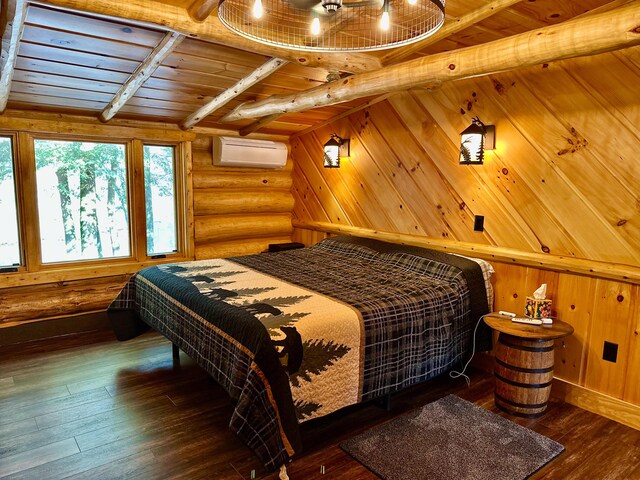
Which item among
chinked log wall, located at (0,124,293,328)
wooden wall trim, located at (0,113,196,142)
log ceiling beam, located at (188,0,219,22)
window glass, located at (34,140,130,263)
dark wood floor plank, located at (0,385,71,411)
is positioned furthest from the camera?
window glass, located at (34,140,130,263)

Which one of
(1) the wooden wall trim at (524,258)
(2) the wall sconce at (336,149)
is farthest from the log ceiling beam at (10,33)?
(1) the wooden wall trim at (524,258)

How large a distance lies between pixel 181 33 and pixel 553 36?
75.7 inches

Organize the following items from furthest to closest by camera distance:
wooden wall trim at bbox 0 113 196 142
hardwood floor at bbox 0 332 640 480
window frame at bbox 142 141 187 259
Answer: window frame at bbox 142 141 187 259
wooden wall trim at bbox 0 113 196 142
hardwood floor at bbox 0 332 640 480

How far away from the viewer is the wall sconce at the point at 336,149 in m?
4.51

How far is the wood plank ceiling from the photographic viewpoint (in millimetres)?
2467

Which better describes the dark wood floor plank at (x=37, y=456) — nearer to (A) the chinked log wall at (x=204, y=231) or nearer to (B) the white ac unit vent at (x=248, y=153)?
(A) the chinked log wall at (x=204, y=231)

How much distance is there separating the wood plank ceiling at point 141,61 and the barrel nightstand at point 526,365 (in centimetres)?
187

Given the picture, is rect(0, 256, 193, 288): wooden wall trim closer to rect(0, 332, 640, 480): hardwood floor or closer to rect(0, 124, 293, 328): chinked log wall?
rect(0, 124, 293, 328): chinked log wall

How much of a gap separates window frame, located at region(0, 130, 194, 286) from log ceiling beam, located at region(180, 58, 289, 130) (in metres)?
0.37

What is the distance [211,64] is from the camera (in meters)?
3.12

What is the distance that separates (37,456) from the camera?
87.3 inches

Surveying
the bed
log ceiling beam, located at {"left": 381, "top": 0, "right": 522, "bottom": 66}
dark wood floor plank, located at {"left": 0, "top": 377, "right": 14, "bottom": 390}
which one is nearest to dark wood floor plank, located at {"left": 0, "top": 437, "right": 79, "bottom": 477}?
the bed

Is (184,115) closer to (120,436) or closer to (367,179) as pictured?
(367,179)

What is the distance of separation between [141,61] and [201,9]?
854mm
